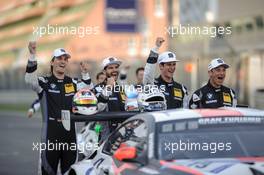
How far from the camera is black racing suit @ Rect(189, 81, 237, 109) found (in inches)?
344

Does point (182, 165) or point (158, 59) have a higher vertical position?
point (158, 59)

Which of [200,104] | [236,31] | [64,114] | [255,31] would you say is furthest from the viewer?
[236,31]

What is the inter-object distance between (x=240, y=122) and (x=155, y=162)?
1000mm

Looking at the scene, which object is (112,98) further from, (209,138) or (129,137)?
(209,138)

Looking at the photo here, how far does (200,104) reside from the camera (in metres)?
8.72

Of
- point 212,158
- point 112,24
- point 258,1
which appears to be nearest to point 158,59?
point 212,158

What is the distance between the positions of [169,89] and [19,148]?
851 centimetres

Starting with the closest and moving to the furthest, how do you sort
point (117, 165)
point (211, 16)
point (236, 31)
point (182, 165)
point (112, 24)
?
point (182, 165) → point (117, 165) → point (236, 31) → point (211, 16) → point (112, 24)

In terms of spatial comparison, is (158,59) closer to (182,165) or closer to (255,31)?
(182,165)

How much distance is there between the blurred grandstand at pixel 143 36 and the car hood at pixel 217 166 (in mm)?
7353

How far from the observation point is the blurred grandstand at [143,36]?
27.4 metres

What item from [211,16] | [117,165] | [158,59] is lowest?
[117,165]

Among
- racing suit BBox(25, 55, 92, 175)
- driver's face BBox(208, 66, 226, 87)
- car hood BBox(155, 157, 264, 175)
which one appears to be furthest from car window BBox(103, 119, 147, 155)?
driver's face BBox(208, 66, 226, 87)

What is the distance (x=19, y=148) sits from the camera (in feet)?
54.7
